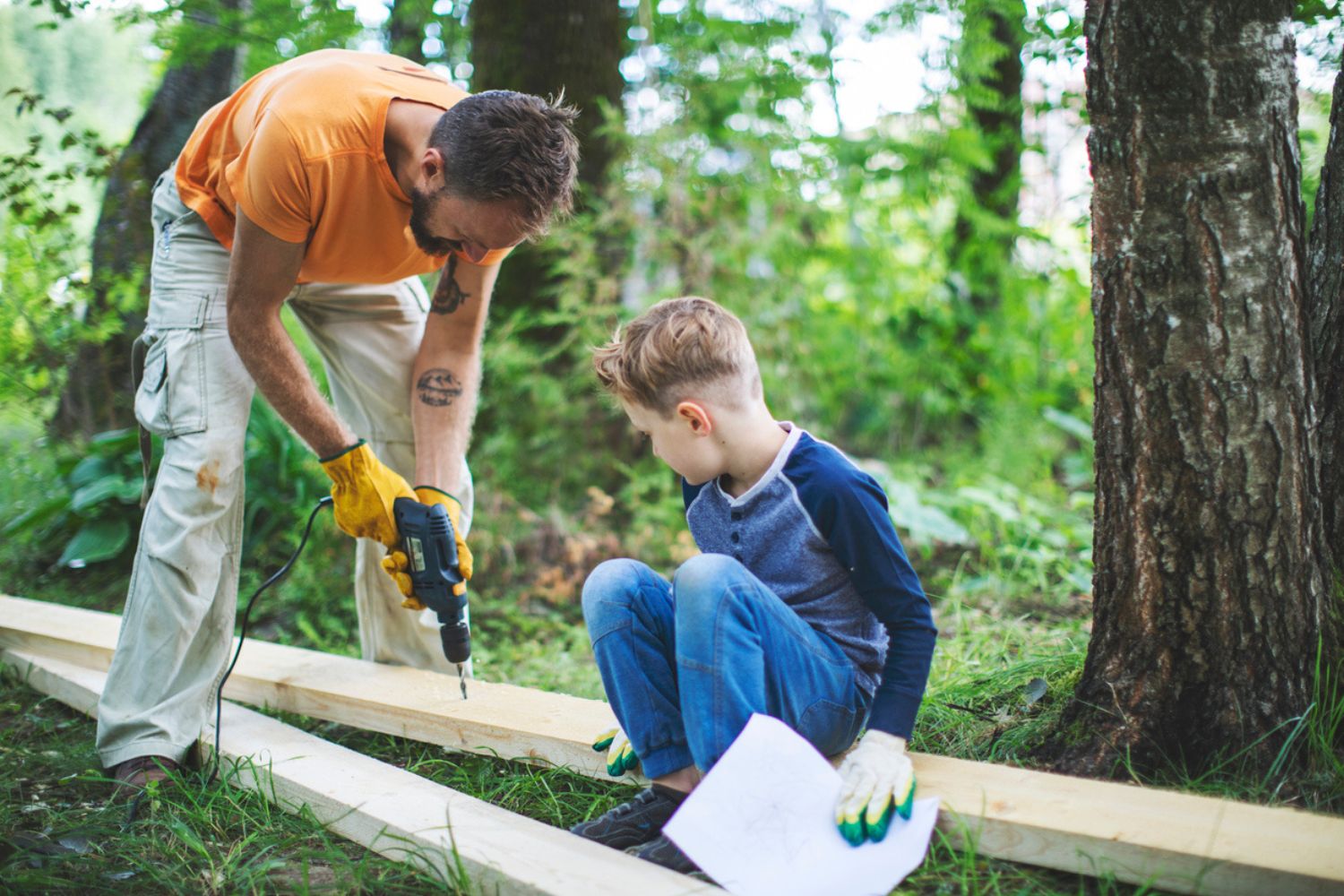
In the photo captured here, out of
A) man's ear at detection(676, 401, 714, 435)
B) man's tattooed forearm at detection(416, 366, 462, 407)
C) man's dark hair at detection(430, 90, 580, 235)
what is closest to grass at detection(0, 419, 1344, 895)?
man's ear at detection(676, 401, 714, 435)

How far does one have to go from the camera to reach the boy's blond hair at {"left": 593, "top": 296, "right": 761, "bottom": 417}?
6.31ft

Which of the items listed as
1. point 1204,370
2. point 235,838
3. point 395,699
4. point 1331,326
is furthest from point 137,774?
point 1331,326

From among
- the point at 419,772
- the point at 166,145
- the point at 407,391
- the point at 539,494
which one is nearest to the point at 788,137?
the point at 539,494

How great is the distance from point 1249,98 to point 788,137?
341 cm

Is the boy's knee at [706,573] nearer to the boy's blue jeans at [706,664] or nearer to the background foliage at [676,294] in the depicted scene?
the boy's blue jeans at [706,664]

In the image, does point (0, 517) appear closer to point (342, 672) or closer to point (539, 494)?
point (539, 494)

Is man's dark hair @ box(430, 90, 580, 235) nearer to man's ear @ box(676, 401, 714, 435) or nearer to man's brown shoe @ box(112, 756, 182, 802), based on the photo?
man's ear @ box(676, 401, 714, 435)

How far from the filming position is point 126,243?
15.7ft

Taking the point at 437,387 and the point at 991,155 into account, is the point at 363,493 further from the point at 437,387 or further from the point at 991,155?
the point at 991,155

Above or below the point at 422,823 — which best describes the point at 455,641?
above

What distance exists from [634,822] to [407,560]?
0.97 metres

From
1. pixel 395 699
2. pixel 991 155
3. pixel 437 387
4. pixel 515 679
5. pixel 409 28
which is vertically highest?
pixel 409 28

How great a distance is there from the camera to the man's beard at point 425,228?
240cm

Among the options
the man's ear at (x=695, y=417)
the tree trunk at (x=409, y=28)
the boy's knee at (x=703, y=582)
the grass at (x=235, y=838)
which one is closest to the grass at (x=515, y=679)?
the grass at (x=235, y=838)
